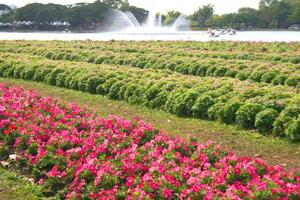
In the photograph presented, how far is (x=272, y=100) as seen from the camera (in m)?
8.92

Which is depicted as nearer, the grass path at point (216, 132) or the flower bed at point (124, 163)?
the flower bed at point (124, 163)

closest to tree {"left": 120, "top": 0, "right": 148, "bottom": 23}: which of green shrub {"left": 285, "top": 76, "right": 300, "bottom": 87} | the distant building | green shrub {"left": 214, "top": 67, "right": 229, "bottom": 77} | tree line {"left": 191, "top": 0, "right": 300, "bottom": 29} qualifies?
tree line {"left": 191, "top": 0, "right": 300, "bottom": 29}

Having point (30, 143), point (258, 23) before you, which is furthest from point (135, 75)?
point (258, 23)

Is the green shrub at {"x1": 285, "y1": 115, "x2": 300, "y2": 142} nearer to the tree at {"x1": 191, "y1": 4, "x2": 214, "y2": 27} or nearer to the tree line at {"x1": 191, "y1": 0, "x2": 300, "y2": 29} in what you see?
the tree line at {"x1": 191, "y1": 0, "x2": 300, "y2": 29}

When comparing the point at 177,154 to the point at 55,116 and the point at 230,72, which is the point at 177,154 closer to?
the point at 55,116

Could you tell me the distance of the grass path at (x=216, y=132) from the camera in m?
7.31

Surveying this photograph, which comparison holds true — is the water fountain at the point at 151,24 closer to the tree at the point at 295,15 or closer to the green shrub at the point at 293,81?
the tree at the point at 295,15

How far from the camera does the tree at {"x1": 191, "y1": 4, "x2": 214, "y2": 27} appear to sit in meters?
87.9

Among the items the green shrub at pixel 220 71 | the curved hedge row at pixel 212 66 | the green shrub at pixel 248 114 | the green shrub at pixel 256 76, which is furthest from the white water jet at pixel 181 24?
the green shrub at pixel 248 114

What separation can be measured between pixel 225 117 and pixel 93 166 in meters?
4.20

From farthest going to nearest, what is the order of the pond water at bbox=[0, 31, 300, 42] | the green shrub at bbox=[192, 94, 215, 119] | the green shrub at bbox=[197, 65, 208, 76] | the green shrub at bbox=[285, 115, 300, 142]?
the pond water at bbox=[0, 31, 300, 42] → the green shrub at bbox=[197, 65, 208, 76] → the green shrub at bbox=[192, 94, 215, 119] → the green shrub at bbox=[285, 115, 300, 142]

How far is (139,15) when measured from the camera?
93750mm

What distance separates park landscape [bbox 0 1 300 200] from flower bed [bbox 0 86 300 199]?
0.05ft

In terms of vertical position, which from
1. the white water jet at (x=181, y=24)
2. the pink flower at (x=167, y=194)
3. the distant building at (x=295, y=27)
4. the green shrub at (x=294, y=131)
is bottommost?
the white water jet at (x=181, y=24)
